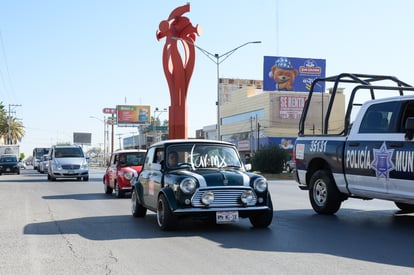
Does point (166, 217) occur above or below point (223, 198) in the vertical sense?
below

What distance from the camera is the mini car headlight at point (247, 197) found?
31.8ft

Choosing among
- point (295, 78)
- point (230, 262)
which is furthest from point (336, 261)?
point (295, 78)

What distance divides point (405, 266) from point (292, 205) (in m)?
8.41

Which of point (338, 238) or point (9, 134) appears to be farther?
point (9, 134)

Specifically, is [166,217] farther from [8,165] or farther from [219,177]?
[8,165]

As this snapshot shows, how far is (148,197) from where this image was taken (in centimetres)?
1109

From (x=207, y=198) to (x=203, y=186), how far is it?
21cm

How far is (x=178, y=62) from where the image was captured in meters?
34.9

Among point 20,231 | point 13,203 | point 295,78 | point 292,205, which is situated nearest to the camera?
point 20,231

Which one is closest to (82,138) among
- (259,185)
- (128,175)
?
(128,175)

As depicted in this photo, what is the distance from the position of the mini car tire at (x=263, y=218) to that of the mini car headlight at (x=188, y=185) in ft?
4.56

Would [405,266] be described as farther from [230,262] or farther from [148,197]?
[148,197]

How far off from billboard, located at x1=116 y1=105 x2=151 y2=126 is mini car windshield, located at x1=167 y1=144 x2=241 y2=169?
3445 inches

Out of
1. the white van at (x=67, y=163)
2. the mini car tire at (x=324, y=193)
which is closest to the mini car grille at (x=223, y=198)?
the mini car tire at (x=324, y=193)
